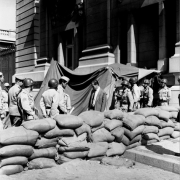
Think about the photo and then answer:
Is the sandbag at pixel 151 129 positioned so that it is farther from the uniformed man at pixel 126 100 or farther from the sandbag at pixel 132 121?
the uniformed man at pixel 126 100

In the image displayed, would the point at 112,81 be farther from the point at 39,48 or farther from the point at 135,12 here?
the point at 39,48

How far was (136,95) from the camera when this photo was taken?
10.3 m

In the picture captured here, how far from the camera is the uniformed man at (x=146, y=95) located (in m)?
10.5

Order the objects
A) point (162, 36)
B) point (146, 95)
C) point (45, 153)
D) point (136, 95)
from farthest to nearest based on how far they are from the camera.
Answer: point (162, 36) < point (146, 95) < point (136, 95) < point (45, 153)

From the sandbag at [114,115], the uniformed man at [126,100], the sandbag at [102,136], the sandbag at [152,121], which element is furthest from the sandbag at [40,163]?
the uniformed man at [126,100]

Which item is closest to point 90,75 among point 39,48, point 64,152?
point 64,152

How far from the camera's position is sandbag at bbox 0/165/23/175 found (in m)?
5.01

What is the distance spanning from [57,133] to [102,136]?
1156mm

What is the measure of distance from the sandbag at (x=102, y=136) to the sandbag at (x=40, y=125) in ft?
3.77

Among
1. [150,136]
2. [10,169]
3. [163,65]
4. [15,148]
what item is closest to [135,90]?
[163,65]

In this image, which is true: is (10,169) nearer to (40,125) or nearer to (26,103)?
(40,125)

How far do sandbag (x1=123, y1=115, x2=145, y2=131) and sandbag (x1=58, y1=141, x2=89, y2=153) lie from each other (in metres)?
1.37

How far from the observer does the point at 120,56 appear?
1509 cm

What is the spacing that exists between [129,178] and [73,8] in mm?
14373
